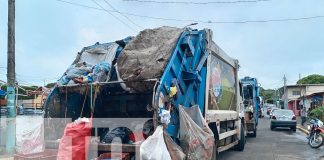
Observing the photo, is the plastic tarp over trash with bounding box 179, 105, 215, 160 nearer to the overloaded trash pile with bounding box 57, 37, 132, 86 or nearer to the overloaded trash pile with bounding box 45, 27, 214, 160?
the overloaded trash pile with bounding box 45, 27, 214, 160

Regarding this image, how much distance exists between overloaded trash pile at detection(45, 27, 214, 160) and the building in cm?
2610

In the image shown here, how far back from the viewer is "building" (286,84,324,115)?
3151cm

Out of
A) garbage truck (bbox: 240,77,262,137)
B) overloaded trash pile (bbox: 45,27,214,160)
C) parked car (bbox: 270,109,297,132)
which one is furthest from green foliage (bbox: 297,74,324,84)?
overloaded trash pile (bbox: 45,27,214,160)

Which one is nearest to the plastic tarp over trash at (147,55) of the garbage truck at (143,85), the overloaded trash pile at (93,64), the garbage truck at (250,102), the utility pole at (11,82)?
the garbage truck at (143,85)

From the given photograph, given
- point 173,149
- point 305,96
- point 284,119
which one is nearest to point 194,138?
point 173,149

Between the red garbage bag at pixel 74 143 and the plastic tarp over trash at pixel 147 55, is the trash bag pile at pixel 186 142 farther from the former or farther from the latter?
the red garbage bag at pixel 74 143

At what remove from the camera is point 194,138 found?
5.52 metres

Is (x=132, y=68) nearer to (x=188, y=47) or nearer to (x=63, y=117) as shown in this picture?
(x=188, y=47)

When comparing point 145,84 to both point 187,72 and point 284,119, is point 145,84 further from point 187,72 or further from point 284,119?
point 284,119

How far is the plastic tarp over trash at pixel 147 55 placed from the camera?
553cm

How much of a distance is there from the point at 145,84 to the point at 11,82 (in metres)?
5.97

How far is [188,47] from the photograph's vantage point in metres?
6.11

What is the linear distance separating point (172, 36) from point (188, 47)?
0.32 m

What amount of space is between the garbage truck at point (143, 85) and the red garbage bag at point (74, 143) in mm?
323
